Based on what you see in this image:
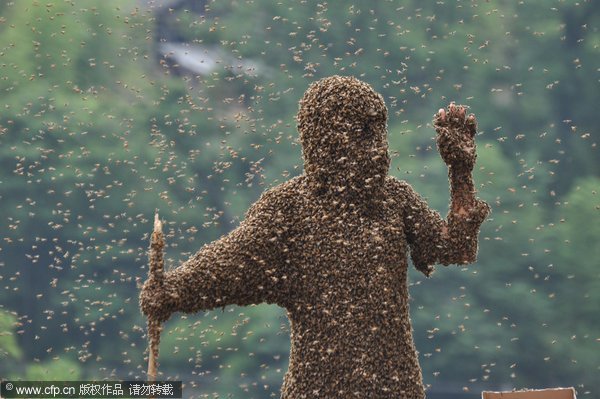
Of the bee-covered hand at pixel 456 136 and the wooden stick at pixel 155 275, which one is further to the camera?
the bee-covered hand at pixel 456 136

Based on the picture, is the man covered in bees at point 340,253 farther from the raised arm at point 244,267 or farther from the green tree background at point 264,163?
the green tree background at point 264,163

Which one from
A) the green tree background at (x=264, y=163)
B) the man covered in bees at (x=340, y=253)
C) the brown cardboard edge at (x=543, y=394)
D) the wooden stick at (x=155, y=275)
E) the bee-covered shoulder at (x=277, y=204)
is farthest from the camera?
the green tree background at (x=264, y=163)

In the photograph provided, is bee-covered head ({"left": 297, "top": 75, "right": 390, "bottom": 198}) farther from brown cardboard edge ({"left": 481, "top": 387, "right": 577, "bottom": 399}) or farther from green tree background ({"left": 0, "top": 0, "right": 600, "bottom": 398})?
green tree background ({"left": 0, "top": 0, "right": 600, "bottom": 398})

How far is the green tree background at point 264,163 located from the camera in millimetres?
10773

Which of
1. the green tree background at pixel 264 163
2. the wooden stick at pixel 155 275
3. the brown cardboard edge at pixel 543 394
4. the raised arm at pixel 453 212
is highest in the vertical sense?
the green tree background at pixel 264 163

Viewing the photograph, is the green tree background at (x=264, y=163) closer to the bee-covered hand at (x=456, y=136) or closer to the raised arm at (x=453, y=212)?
the raised arm at (x=453, y=212)

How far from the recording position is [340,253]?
13.3 feet

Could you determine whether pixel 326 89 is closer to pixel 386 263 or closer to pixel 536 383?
pixel 386 263

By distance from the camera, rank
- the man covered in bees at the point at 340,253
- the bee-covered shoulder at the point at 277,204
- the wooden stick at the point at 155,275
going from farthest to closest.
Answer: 1. the bee-covered shoulder at the point at 277,204
2. the man covered in bees at the point at 340,253
3. the wooden stick at the point at 155,275

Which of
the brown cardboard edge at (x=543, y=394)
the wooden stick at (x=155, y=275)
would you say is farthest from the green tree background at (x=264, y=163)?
the wooden stick at (x=155, y=275)

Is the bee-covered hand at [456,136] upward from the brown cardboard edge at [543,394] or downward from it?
upward

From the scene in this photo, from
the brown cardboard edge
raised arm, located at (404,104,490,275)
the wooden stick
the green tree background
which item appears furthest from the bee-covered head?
the green tree background

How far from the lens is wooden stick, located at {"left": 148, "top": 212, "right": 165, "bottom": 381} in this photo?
3.86m

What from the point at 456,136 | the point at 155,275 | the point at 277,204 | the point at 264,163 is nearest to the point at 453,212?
the point at 456,136
